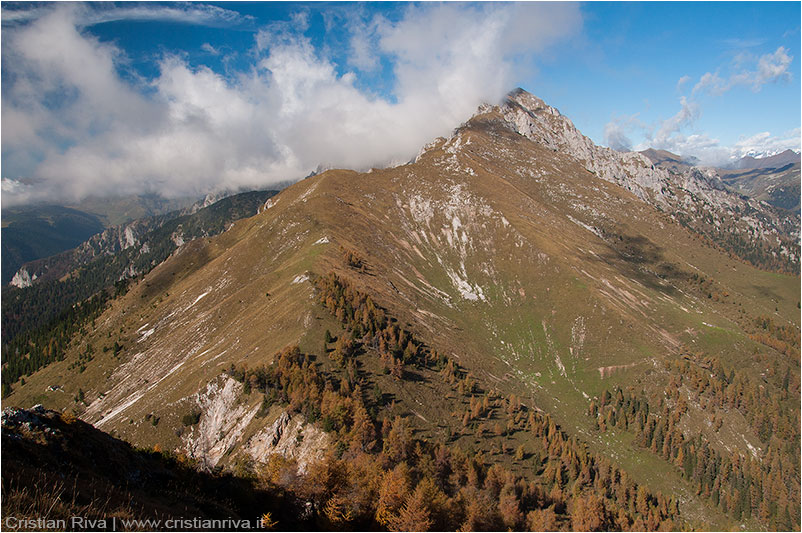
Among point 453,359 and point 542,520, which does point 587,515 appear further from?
point 453,359

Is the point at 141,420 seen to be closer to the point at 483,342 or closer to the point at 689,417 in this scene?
the point at 483,342

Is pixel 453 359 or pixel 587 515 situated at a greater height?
pixel 453 359

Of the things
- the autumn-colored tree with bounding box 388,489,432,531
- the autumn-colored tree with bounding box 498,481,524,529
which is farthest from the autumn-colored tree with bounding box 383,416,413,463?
the autumn-colored tree with bounding box 388,489,432,531

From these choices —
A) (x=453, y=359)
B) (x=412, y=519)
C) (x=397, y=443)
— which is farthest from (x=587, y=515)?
(x=412, y=519)

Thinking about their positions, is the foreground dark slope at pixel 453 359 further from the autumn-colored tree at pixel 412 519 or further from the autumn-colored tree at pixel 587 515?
the autumn-colored tree at pixel 412 519

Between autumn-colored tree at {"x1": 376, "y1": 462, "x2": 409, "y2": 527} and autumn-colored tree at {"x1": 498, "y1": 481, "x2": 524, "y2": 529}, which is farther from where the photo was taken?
autumn-colored tree at {"x1": 498, "y1": 481, "x2": 524, "y2": 529}

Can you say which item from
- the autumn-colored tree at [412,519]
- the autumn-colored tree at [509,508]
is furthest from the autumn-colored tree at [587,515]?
the autumn-colored tree at [412,519]

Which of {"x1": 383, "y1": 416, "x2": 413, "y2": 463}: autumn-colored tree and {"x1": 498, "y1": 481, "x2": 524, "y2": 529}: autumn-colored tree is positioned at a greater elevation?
{"x1": 383, "y1": 416, "x2": 413, "y2": 463}: autumn-colored tree

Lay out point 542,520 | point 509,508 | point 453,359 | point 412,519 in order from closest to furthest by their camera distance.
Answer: point 412,519, point 509,508, point 542,520, point 453,359

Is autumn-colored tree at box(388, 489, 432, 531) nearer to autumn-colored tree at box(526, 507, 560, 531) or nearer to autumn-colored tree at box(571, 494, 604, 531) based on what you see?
autumn-colored tree at box(526, 507, 560, 531)

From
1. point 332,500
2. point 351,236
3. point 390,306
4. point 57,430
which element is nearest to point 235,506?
point 332,500

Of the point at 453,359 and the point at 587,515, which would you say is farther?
the point at 453,359

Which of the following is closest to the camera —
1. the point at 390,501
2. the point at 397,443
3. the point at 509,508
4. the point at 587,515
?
the point at 390,501

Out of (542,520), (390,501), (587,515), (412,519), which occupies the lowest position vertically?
(587,515)
